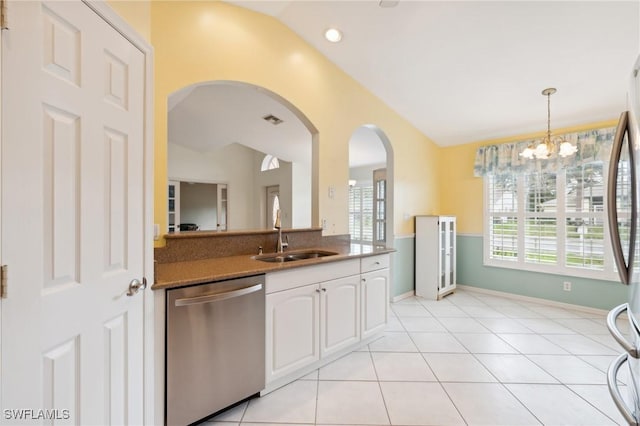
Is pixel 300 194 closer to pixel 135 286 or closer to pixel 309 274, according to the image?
pixel 309 274

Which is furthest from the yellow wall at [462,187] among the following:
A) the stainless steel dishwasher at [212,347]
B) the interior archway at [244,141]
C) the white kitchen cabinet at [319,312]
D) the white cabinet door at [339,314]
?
the stainless steel dishwasher at [212,347]

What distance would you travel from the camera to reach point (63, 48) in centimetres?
96

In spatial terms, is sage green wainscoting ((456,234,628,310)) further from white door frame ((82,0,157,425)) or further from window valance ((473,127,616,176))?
white door frame ((82,0,157,425))

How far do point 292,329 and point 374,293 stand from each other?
3.04 feet

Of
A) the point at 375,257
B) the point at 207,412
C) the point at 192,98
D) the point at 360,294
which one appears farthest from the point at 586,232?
the point at 192,98

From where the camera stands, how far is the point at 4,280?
2.58 feet

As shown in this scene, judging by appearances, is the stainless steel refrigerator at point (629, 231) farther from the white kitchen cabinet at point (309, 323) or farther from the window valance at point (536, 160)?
the window valance at point (536, 160)

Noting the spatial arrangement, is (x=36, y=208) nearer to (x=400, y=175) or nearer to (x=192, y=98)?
(x=192, y=98)

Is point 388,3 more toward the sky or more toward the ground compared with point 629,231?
more toward the sky

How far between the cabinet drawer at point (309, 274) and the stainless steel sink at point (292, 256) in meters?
0.23

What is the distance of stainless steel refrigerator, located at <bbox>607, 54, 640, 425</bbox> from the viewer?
2.96 feet

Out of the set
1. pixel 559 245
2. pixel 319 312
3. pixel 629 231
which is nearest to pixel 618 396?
pixel 629 231

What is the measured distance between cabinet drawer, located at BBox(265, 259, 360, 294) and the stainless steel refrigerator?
1.50 meters

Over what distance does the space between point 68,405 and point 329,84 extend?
3.05 m
